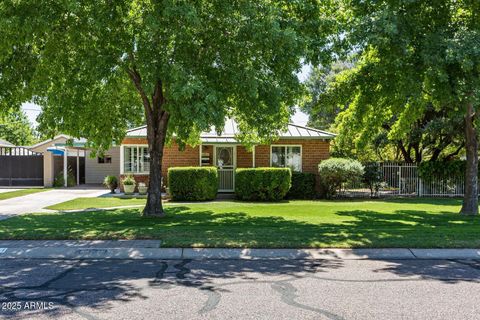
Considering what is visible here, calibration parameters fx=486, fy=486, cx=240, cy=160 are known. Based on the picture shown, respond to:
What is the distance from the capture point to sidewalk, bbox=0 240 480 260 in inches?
355

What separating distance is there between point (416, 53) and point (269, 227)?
586cm

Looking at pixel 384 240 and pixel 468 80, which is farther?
pixel 468 80

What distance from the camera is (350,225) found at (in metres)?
12.8

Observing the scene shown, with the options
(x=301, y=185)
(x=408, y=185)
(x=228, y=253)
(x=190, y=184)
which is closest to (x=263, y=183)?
(x=301, y=185)

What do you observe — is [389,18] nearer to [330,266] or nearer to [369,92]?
[369,92]

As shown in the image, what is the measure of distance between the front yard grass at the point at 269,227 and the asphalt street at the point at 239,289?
4.66 ft

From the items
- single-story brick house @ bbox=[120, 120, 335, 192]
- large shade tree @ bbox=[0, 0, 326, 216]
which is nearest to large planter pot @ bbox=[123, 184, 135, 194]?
single-story brick house @ bbox=[120, 120, 335, 192]

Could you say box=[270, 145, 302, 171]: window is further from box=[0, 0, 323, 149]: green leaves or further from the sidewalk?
the sidewalk

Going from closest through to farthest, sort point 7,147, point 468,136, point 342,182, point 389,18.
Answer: point 389,18 → point 468,136 → point 342,182 → point 7,147

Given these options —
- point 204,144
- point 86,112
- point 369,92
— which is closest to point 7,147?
point 204,144

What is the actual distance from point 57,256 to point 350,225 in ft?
24.1

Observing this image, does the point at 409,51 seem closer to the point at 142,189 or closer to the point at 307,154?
the point at 307,154

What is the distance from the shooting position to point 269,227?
12320 mm

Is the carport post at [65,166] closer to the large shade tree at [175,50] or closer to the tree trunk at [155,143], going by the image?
the large shade tree at [175,50]
